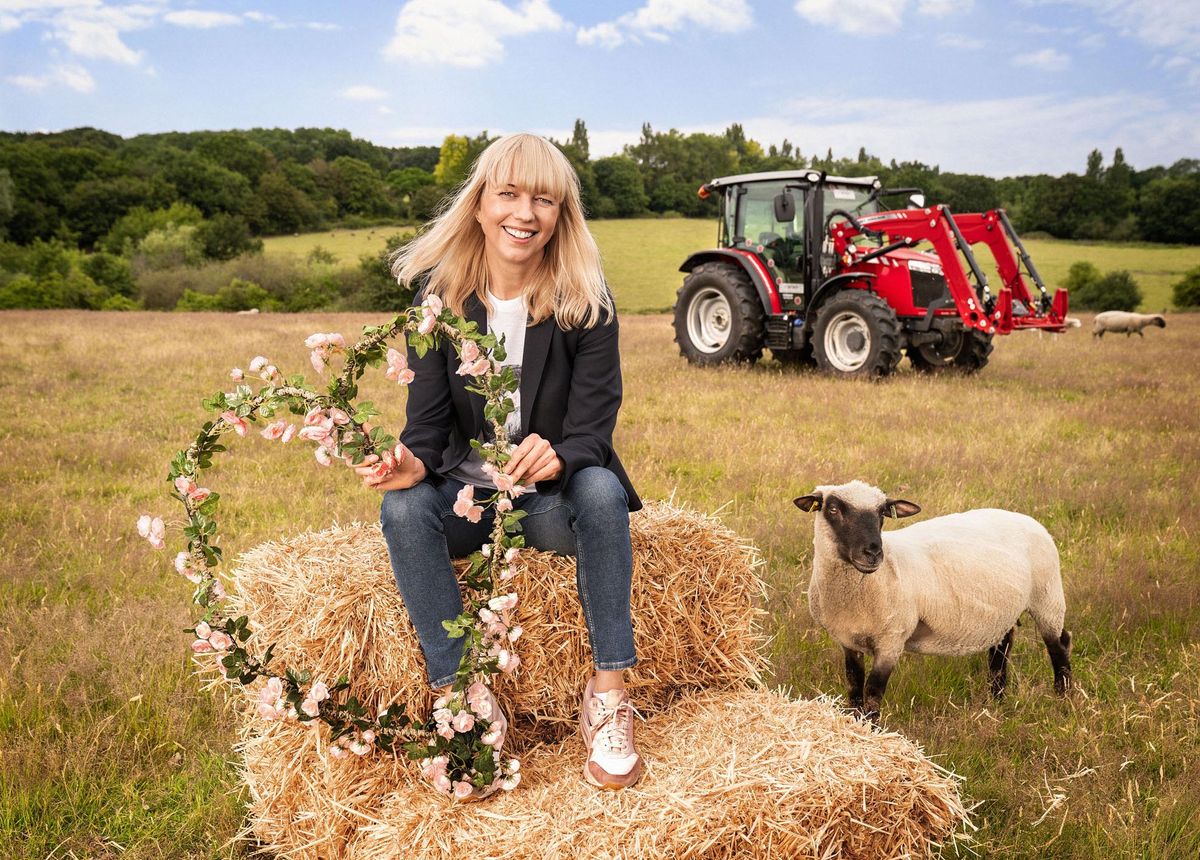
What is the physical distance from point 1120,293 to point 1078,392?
963 inches

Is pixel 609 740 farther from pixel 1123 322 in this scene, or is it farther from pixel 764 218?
pixel 1123 322

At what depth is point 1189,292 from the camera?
3014 centimetres

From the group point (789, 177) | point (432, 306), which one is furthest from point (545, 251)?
point (789, 177)

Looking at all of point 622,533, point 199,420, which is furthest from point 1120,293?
point 622,533

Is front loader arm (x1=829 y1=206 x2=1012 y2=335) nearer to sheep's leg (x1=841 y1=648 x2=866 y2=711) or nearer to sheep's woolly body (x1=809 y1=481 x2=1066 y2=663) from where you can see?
sheep's woolly body (x1=809 y1=481 x2=1066 y2=663)

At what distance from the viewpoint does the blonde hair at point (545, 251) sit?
8.99 feet

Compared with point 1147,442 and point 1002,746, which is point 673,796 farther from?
point 1147,442

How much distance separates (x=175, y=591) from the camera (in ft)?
13.6

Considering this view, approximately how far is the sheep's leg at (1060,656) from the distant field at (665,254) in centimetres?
2782

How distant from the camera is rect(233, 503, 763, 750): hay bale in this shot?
265 cm

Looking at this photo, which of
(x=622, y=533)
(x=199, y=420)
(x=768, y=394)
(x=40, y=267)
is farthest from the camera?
(x=40, y=267)

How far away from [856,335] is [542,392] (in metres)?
9.01

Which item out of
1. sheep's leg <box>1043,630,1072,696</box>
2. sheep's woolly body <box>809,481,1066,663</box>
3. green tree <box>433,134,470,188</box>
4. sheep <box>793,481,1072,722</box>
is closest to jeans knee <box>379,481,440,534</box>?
sheep <box>793,481,1072,722</box>

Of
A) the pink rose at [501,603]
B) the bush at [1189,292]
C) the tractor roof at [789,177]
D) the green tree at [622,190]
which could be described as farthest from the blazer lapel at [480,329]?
the green tree at [622,190]
